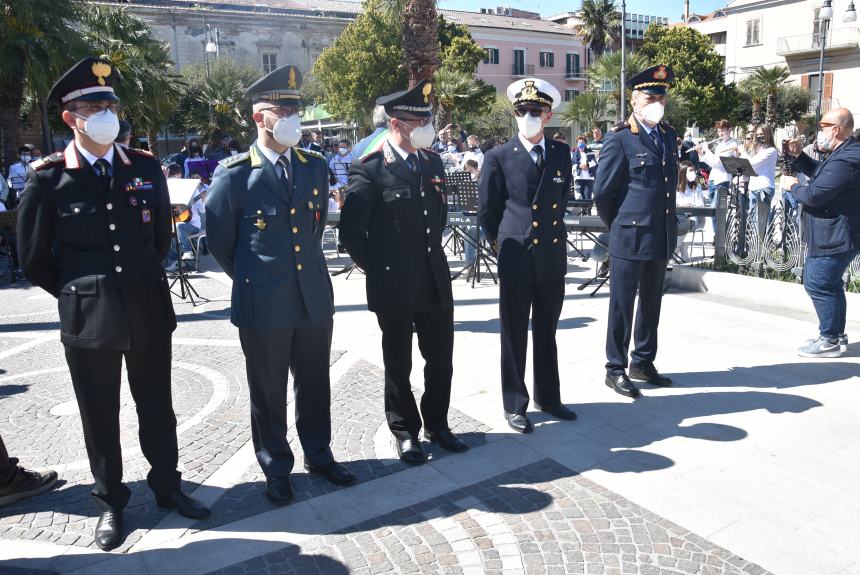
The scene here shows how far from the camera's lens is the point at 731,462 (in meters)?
4.12

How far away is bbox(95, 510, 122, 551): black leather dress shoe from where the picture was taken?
342cm

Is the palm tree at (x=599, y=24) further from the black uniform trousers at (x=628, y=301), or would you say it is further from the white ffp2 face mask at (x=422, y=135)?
the white ffp2 face mask at (x=422, y=135)

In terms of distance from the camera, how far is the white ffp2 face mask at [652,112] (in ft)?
16.9

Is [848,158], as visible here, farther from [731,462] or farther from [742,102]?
[742,102]

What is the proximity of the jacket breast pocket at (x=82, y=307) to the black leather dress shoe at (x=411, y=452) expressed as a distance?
6.03ft

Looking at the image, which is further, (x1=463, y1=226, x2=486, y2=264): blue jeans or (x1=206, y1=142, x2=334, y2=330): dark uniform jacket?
(x1=463, y1=226, x2=486, y2=264): blue jeans

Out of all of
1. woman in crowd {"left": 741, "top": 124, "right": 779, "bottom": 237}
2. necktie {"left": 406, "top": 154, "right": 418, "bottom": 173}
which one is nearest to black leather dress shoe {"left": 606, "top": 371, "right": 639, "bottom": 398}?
necktie {"left": 406, "top": 154, "right": 418, "bottom": 173}

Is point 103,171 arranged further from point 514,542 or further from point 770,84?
point 770,84

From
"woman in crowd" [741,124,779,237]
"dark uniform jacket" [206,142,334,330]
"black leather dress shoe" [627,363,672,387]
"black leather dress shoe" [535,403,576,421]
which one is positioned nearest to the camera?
"dark uniform jacket" [206,142,334,330]

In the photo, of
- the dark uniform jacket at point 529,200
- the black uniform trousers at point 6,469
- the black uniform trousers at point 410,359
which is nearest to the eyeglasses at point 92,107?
the black uniform trousers at point 410,359

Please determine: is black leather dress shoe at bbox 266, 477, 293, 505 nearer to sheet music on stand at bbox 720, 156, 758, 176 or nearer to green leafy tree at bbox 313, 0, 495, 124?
sheet music on stand at bbox 720, 156, 758, 176

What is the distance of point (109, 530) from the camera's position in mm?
3469

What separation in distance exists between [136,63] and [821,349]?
2235 centimetres

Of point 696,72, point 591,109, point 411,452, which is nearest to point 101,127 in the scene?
point 411,452
